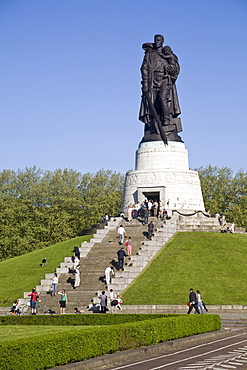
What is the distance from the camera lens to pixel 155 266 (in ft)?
135

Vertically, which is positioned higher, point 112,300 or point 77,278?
point 77,278

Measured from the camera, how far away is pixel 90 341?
1811 cm

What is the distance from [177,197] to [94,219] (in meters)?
25.3

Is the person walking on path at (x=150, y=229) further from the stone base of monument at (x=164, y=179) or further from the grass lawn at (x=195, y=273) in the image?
the stone base of monument at (x=164, y=179)

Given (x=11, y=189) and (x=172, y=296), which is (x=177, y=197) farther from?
(x=11, y=189)

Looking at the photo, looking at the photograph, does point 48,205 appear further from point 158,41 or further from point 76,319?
point 76,319

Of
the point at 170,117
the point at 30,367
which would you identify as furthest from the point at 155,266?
the point at 30,367

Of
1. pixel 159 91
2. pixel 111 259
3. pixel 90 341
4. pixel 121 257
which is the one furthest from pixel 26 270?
pixel 90 341

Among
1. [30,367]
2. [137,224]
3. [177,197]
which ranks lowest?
[30,367]

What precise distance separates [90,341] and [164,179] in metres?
37.7

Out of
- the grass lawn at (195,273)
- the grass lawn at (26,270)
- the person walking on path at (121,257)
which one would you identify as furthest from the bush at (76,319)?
the person walking on path at (121,257)

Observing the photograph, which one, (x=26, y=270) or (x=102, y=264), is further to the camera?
(x=26, y=270)

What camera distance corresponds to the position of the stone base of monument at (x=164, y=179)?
54.9m

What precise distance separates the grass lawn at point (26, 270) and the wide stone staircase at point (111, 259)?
6.02ft
